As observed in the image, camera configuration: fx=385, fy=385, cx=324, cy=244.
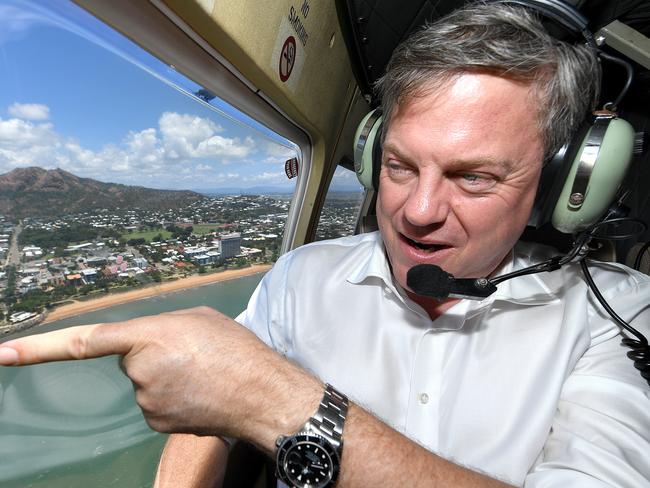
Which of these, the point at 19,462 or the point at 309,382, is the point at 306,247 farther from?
the point at 19,462

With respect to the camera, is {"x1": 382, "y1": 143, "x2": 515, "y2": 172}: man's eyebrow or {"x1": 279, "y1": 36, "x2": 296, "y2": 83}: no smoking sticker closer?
{"x1": 382, "y1": 143, "x2": 515, "y2": 172}: man's eyebrow

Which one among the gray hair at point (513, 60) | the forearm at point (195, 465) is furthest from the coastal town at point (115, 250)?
the gray hair at point (513, 60)

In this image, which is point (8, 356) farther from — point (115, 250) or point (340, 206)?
point (340, 206)

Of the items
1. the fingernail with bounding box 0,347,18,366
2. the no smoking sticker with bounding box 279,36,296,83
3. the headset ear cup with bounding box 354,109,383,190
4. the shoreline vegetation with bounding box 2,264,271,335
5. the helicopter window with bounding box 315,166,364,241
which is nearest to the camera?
the fingernail with bounding box 0,347,18,366

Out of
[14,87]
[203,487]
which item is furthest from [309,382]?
[14,87]

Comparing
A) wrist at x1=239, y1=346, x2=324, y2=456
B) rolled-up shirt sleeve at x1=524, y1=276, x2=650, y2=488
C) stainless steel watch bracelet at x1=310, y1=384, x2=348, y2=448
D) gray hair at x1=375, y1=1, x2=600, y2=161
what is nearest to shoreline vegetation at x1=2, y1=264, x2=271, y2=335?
wrist at x1=239, y1=346, x2=324, y2=456

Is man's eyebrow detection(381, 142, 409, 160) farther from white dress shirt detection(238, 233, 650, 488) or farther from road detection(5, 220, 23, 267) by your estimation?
road detection(5, 220, 23, 267)

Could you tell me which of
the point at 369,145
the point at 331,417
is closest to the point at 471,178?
the point at 369,145

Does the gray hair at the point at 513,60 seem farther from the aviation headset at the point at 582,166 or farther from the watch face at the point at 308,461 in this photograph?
the watch face at the point at 308,461
